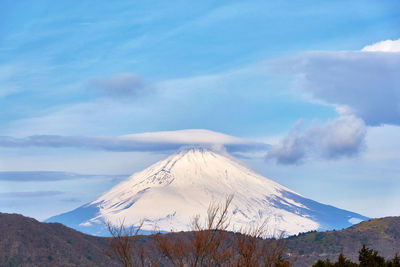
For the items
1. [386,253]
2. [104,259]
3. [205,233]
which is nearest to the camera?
[205,233]

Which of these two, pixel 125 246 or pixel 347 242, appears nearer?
pixel 125 246

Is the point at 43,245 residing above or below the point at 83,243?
below

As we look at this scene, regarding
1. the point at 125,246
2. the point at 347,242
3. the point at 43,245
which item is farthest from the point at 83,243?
the point at 125,246

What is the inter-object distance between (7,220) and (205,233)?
116m

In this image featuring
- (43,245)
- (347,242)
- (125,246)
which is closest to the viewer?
(125,246)

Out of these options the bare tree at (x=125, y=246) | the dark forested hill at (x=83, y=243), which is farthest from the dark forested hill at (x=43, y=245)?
the bare tree at (x=125, y=246)

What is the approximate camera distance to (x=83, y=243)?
139125mm

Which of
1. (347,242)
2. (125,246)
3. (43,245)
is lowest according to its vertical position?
(125,246)

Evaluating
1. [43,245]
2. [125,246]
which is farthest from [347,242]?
[125,246]

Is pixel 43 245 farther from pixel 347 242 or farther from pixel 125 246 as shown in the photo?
pixel 125 246

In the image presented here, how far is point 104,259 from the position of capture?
131875mm

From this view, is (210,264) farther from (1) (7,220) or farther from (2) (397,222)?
(2) (397,222)

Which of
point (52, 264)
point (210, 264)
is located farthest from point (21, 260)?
point (210, 264)

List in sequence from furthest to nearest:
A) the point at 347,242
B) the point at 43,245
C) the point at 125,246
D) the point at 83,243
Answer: the point at 347,242 < the point at 83,243 < the point at 43,245 < the point at 125,246
